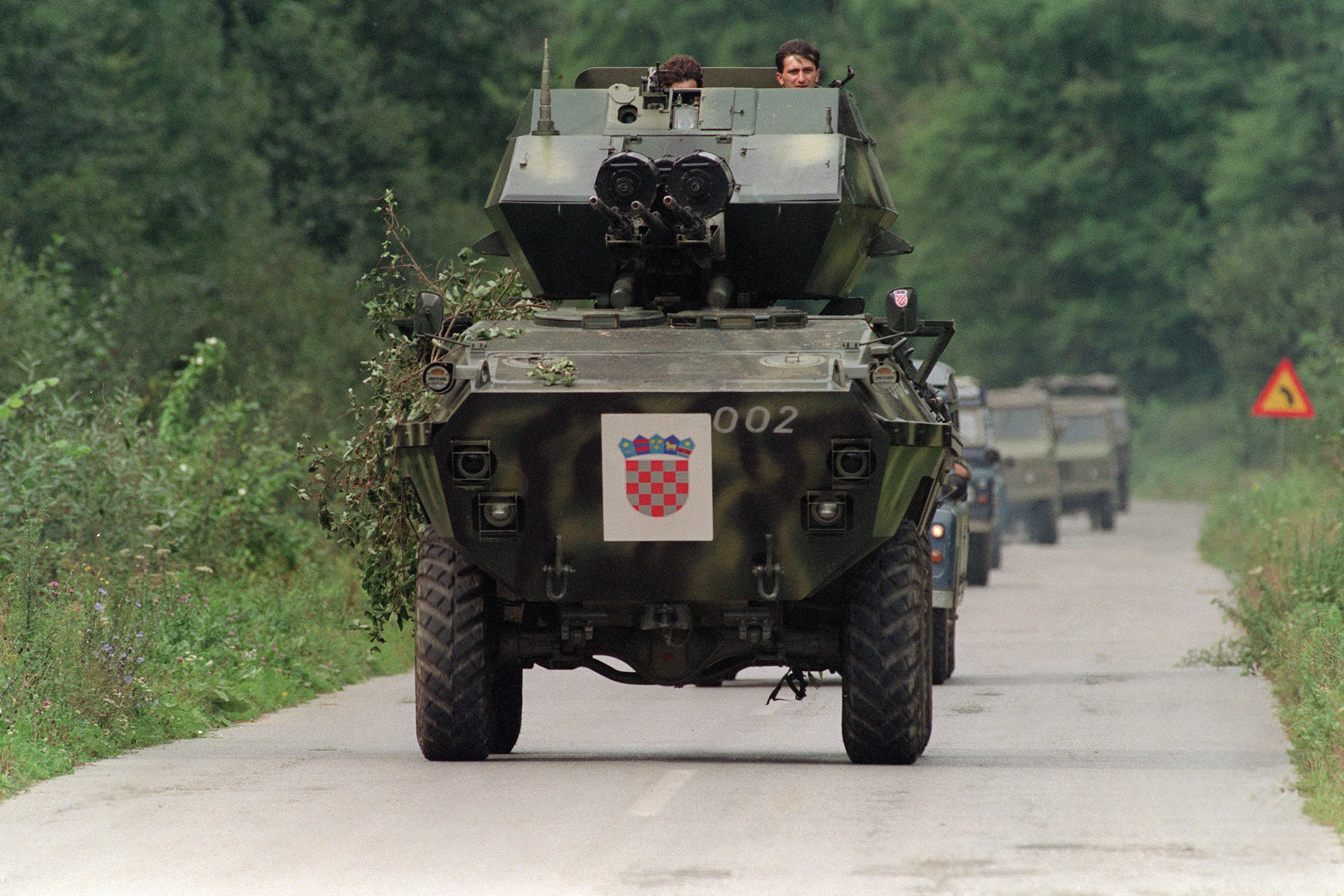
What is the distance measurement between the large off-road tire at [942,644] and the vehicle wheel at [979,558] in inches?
436

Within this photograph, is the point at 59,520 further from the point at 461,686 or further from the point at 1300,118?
the point at 1300,118

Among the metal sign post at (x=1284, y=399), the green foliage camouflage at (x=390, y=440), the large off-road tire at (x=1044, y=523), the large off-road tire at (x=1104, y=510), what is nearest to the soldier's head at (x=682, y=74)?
the green foliage camouflage at (x=390, y=440)

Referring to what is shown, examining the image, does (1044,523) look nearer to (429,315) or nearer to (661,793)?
(429,315)

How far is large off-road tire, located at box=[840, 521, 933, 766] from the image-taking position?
11.6m

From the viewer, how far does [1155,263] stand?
6044 cm

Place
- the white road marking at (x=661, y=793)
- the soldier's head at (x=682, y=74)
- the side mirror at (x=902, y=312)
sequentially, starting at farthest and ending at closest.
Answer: the soldier's head at (x=682, y=74), the side mirror at (x=902, y=312), the white road marking at (x=661, y=793)

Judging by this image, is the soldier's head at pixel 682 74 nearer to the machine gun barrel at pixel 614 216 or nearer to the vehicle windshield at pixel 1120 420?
the machine gun barrel at pixel 614 216

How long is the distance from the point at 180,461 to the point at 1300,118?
41314mm

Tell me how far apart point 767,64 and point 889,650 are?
A: 55152 millimetres

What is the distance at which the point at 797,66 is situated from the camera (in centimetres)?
1477

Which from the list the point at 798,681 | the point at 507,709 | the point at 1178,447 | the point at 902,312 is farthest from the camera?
the point at 1178,447

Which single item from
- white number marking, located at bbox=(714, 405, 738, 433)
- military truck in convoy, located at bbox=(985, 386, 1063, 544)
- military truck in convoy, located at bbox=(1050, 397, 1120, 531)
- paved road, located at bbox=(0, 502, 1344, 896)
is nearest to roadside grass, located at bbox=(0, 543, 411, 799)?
paved road, located at bbox=(0, 502, 1344, 896)

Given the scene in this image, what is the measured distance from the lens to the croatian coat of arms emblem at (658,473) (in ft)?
36.6

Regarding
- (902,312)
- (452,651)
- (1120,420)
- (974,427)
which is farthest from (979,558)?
(1120,420)
